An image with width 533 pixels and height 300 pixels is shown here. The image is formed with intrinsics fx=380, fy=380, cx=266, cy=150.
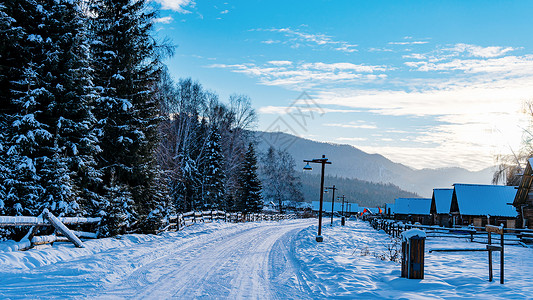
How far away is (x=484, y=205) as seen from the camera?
135ft

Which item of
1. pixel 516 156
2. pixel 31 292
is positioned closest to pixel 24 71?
pixel 31 292

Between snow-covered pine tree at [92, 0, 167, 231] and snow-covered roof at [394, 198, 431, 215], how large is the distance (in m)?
58.1

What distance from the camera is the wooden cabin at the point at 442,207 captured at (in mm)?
48219

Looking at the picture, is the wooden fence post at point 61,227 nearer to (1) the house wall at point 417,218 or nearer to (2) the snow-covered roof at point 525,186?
(2) the snow-covered roof at point 525,186

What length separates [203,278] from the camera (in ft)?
31.6

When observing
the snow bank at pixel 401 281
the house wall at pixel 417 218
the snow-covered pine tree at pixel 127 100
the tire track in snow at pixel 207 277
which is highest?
the snow-covered pine tree at pixel 127 100

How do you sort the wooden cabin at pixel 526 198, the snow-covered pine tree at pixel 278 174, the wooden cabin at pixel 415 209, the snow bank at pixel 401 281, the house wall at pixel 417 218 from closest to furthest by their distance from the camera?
1. the snow bank at pixel 401 281
2. the wooden cabin at pixel 526 198
3. the house wall at pixel 417 218
4. the wooden cabin at pixel 415 209
5. the snow-covered pine tree at pixel 278 174

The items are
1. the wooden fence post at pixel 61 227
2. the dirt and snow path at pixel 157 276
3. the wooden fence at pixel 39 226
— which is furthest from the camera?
the wooden fence post at pixel 61 227

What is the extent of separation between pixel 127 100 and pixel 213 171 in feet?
84.9

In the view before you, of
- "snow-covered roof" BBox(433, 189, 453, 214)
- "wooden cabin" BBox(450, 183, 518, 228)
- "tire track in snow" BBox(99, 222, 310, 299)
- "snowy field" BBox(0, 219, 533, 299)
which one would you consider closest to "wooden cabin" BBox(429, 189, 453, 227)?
"snow-covered roof" BBox(433, 189, 453, 214)

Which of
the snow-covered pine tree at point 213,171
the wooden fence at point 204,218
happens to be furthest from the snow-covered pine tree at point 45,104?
the snow-covered pine tree at point 213,171

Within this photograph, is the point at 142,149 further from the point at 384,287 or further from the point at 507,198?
the point at 507,198

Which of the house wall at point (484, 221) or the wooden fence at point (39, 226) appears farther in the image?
the house wall at point (484, 221)

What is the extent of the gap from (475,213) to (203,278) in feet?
128
